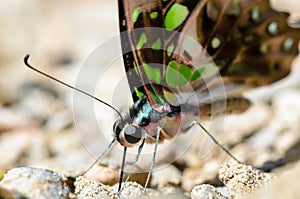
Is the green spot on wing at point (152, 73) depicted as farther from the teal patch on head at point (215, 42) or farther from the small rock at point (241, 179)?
the small rock at point (241, 179)

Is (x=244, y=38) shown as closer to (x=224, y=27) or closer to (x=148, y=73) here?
(x=224, y=27)

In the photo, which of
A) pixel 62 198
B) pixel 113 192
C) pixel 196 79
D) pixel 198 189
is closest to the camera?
pixel 62 198

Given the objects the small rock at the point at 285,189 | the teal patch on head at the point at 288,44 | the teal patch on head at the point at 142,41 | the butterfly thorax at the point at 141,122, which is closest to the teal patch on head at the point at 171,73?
the butterfly thorax at the point at 141,122

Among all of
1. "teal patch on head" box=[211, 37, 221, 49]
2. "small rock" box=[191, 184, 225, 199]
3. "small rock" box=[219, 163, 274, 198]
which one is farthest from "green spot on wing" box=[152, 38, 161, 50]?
"small rock" box=[191, 184, 225, 199]

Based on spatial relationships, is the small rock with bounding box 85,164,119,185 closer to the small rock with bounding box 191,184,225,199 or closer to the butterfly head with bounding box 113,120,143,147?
the butterfly head with bounding box 113,120,143,147

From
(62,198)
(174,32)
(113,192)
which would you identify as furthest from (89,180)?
(174,32)

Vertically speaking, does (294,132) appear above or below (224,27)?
below
